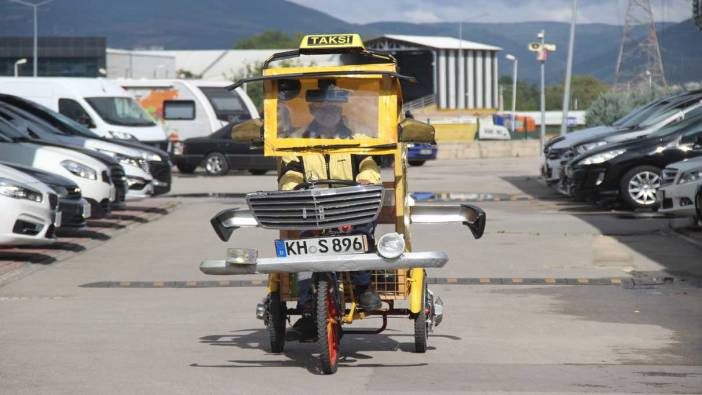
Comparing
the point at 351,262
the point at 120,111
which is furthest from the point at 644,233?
the point at 120,111

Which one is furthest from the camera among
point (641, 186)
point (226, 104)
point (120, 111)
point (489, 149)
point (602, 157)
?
point (489, 149)

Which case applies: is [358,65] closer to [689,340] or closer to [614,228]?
[689,340]

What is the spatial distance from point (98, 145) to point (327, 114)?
14353mm

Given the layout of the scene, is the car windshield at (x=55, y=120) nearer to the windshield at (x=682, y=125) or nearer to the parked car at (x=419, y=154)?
the windshield at (x=682, y=125)

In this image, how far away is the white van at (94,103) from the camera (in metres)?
31.4

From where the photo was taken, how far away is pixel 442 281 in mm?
14406

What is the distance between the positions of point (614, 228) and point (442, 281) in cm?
669

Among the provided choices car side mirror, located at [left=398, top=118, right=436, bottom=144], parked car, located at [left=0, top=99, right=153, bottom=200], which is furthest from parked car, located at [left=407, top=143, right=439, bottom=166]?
car side mirror, located at [left=398, top=118, right=436, bottom=144]

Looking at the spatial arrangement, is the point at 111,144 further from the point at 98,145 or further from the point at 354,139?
the point at 354,139

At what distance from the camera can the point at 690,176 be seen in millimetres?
18188

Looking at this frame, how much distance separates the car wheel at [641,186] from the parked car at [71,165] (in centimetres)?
817

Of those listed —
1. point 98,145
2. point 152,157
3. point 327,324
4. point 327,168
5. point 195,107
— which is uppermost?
point 195,107

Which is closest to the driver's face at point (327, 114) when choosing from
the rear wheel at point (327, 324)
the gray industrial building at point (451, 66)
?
the rear wheel at point (327, 324)

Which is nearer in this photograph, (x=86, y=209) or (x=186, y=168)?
(x=86, y=209)
